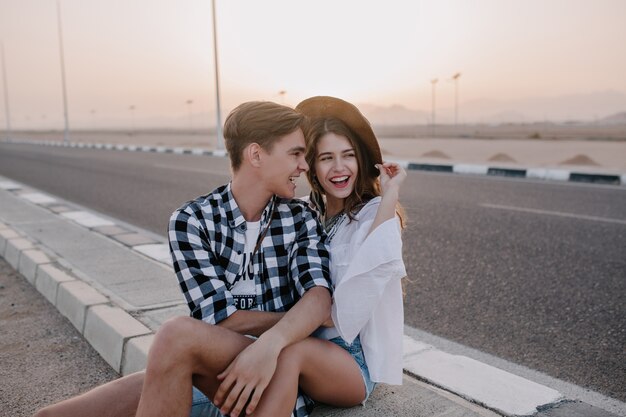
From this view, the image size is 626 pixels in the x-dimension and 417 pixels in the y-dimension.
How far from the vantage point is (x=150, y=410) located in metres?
1.93

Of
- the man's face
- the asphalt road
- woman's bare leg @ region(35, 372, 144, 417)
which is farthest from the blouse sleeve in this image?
the asphalt road

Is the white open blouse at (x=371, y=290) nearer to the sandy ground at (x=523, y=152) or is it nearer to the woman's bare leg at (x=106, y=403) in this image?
the woman's bare leg at (x=106, y=403)

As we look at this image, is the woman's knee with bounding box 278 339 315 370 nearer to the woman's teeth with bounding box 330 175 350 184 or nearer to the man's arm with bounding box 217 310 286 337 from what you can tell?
the man's arm with bounding box 217 310 286 337

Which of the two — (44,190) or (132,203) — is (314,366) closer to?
(132,203)

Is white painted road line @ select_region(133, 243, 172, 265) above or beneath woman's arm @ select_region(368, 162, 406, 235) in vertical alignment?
beneath

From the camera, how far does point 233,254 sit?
227 cm

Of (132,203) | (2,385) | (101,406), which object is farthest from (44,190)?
(101,406)

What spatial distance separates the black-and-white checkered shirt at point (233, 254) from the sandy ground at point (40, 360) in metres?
1.06

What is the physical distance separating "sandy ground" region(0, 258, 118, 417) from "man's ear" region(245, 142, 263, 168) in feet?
4.60

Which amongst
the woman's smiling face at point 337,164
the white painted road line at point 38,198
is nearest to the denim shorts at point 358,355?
the woman's smiling face at point 337,164

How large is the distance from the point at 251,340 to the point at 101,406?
0.60m

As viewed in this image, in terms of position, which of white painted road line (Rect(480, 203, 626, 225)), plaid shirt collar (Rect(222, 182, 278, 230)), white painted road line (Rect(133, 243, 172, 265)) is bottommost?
white painted road line (Rect(480, 203, 626, 225))

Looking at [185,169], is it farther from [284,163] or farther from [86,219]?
[284,163]

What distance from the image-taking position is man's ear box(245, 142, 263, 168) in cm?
226
